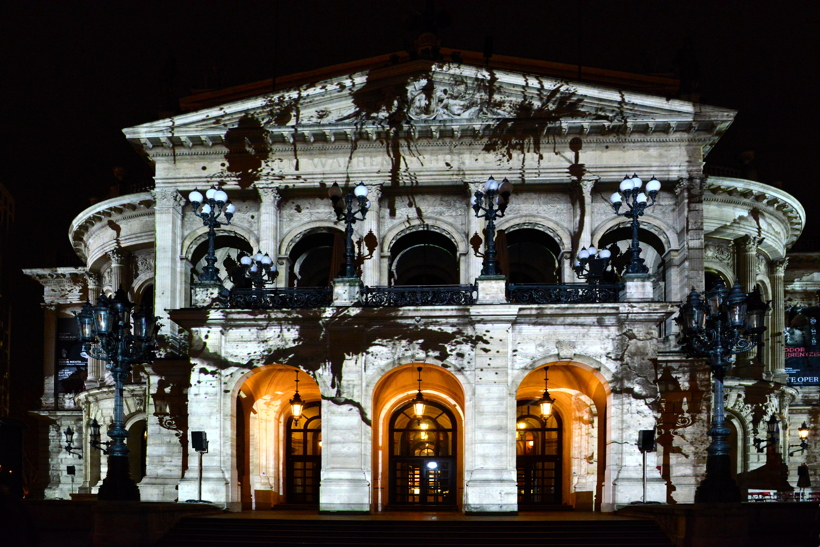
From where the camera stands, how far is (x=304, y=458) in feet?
133

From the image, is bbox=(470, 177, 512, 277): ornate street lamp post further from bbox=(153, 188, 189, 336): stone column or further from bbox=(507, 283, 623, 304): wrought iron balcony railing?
bbox=(153, 188, 189, 336): stone column

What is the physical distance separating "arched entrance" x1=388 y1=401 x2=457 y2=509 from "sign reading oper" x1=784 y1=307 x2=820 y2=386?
61.7 ft

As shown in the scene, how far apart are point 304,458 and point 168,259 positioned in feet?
30.0

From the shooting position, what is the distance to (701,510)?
2567 cm

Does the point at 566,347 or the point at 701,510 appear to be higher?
the point at 566,347

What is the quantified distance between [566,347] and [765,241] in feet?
59.0

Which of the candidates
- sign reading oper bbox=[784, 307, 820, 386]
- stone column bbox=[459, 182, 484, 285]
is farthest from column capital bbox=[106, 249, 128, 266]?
sign reading oper bbox=[784, 307, 820, 386]

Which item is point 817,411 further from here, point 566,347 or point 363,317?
point 363,317

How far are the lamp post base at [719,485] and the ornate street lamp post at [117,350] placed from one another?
1456 cm

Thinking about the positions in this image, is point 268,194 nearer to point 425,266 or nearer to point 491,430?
point 425,266

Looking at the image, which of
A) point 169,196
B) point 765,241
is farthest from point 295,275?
point 765,241

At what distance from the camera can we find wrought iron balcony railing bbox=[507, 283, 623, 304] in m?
34.4

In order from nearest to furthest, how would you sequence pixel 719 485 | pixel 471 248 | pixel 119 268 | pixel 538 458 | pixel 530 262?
1. pixel 719 485
2. pixel 538 458
3. pixel 471 248
4. pixel 530 262
5. pixel 119 268

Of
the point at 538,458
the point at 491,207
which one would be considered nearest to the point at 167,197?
the point at 491,207
